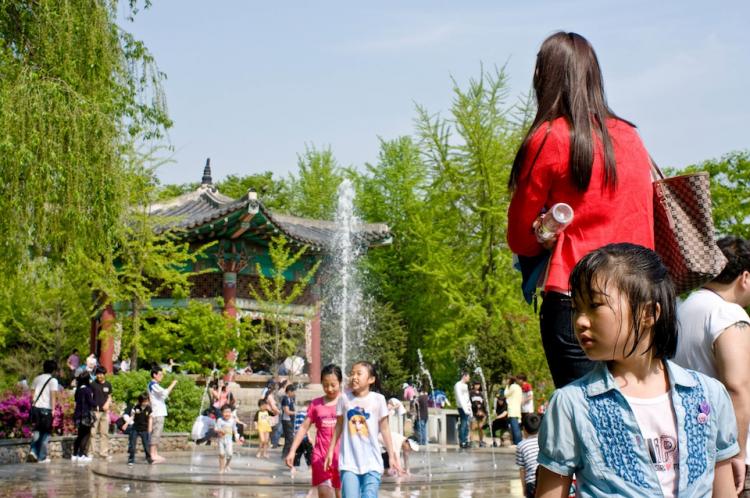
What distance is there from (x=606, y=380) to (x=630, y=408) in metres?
0.09

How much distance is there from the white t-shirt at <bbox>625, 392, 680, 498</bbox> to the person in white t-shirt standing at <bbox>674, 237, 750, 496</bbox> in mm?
1047

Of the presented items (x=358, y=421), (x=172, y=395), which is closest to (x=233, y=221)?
(x=172, y=395)

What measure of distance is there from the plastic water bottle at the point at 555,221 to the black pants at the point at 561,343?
240 millimetres

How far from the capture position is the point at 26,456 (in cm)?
1900

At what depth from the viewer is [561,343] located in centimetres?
347

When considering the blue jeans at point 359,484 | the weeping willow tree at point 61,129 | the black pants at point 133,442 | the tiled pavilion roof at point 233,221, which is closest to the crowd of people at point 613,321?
the blue jeans at point 359,484

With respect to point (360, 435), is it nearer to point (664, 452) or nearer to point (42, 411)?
point (664, 452)

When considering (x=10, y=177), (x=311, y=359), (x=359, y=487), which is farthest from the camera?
(x=311, y=359)

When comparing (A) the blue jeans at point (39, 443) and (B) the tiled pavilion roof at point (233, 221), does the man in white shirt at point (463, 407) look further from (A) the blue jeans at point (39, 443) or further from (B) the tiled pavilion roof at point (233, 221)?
(B) the tiled pavilion roof at point (233, 221)

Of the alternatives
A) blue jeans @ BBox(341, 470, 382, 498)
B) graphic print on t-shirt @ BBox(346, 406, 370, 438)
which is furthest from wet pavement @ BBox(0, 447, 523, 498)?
blue jeans @ BBox(341, 470, 382, 498)

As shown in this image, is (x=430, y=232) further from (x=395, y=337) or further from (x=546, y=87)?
(x=546, y=87)

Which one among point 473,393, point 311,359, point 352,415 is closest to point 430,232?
point 311,359

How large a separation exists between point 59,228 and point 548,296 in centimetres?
1022

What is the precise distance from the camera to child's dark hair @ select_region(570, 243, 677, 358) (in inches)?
108
